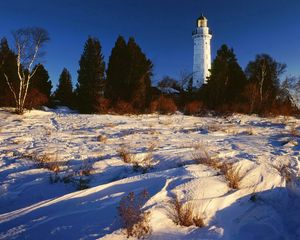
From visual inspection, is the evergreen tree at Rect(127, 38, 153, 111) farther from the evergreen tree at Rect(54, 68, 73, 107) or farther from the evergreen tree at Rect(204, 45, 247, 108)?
the evergreen tree at Rect(54, 68, 73, 107)

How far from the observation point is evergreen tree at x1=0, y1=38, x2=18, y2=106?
23.3 m

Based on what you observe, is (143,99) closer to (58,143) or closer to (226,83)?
(226,83)

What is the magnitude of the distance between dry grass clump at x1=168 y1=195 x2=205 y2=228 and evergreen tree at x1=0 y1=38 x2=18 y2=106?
22.4 metres

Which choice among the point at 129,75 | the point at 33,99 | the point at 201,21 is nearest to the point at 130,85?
the point at 129,75

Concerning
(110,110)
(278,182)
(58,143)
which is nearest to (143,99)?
(110,110)

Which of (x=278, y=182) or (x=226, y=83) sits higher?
(x=226, y=83)

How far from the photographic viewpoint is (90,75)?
2542 centimetres

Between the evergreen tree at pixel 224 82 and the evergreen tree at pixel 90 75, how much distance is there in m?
11.5

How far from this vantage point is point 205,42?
46.3m

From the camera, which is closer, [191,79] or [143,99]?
[143,99]

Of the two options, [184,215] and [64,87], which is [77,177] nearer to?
[184,215]

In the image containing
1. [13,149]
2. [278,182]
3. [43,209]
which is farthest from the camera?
[13,149]

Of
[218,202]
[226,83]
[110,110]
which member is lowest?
[218,202]

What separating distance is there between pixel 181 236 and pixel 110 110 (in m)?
19.5
